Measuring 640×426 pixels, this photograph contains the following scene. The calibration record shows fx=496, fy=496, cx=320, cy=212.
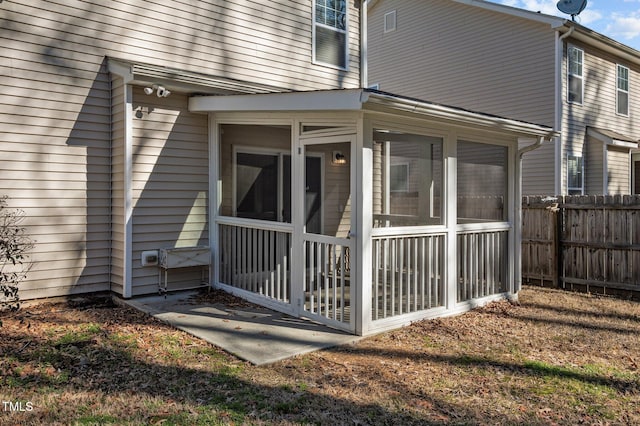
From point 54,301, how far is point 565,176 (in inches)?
463

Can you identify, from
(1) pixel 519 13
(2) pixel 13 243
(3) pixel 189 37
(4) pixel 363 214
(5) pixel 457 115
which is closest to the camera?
(4) pixel 363 214

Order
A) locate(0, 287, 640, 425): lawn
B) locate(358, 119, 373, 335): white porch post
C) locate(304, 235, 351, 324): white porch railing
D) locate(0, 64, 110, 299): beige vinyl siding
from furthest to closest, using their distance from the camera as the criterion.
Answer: locate(0, 64, 110, 299): beige vinyl siding
locate(304, 235, 351, 324): white porch railing
locate(358, 119, 373, 335): white porch post
locate(0, 287, 640, 425): lawn

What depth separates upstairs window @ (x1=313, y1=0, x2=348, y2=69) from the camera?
29.9 feet

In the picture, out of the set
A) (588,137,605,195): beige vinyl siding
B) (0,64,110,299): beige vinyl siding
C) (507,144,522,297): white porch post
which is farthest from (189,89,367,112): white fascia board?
(588,137,605,195): beige vinyl siding

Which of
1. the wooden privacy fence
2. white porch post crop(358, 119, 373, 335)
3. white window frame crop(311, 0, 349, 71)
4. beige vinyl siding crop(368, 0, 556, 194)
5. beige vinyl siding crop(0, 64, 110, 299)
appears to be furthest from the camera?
beige vinyl siding crop(368, 0, 556, 194)

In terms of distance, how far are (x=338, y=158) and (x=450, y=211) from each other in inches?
68.3

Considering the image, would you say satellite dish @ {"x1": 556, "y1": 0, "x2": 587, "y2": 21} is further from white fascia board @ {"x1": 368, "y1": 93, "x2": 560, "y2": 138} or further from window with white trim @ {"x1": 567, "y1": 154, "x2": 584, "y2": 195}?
white fascia board @ {"x1": 368, "y1": 93, "x2": 560, "y2": 138}

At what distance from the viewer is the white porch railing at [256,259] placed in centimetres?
614

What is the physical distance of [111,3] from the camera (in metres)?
6.68

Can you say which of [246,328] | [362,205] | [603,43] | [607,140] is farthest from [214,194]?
[603,43]

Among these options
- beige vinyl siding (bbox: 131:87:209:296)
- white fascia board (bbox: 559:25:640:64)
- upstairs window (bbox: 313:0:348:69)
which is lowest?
beige vinyl siding (bbox: 131:87:209:296)

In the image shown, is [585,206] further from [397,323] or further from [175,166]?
[175,166]

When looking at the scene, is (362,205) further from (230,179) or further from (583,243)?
(583,243)

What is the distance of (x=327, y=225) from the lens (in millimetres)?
5652
